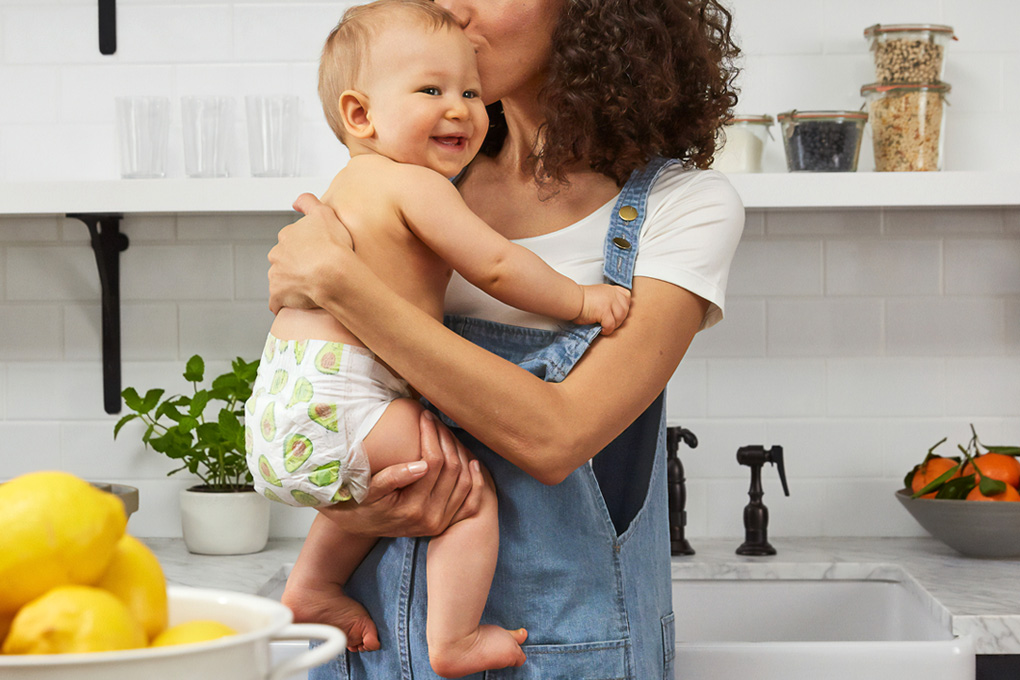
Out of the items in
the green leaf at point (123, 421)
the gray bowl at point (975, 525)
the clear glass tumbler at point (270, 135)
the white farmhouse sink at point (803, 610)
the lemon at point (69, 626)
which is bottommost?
the white farmhouse sink at point (803, 610)

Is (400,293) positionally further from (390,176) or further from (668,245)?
(668,245)

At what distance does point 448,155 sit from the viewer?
3.18 ft

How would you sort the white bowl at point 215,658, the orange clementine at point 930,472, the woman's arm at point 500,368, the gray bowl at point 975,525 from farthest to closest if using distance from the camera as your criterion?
the orange clementine at point 930,472
the gray bowl at point 975,525
the woman's arm at point 500,368
the white bowl at point 215,658

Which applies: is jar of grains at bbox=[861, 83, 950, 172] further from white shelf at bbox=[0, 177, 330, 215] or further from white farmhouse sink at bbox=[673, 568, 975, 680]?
white shelf at bbox=[0, 177, 330, 215]

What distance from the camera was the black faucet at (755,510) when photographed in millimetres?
1751

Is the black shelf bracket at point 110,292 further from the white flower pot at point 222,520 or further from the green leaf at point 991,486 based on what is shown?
the green leaf at point 991,486

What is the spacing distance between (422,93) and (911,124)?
1119 millimetres

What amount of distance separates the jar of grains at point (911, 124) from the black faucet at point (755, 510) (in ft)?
1.90

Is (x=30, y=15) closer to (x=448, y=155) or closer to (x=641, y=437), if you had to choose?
(x=448, y=155)

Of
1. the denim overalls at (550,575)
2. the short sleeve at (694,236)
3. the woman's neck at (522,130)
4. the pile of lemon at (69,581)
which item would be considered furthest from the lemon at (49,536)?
the woman's neck at (522,130)

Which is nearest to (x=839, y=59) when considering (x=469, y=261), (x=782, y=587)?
(x=782, y=587)

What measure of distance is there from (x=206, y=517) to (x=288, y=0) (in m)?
1.05

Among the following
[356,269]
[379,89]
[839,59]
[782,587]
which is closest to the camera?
[356,269]

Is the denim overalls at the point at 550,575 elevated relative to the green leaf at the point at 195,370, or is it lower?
lower
